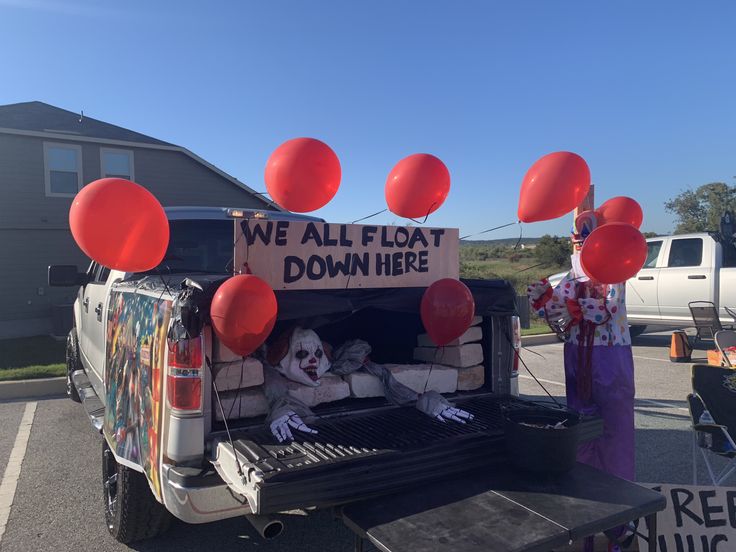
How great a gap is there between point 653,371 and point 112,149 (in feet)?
45.6

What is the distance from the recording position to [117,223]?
2.73 meters

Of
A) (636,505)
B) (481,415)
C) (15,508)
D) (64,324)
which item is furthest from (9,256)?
(636,505)

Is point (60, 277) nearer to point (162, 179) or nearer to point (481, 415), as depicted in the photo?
point (481, 415)

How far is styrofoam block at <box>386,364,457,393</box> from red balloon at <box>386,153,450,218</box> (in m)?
1.21

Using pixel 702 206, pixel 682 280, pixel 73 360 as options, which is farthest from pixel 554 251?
pixel 702 206

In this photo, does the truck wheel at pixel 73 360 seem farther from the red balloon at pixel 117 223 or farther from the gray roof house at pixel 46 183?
the gray roof house at pixel 46 183

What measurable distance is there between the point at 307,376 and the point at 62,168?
45.6 feet

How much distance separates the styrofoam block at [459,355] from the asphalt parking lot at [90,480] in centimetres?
123

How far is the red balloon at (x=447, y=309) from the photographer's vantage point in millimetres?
3162

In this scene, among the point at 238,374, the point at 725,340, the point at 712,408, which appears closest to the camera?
the point at 238,374

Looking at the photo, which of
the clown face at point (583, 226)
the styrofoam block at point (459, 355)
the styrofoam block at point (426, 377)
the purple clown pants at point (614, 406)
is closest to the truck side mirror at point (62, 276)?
the styrofoam block at point (426, 377)

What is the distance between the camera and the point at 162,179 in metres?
15.5

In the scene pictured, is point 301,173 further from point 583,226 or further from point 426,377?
point 583,226

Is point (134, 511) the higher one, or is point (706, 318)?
point (706, 318)
